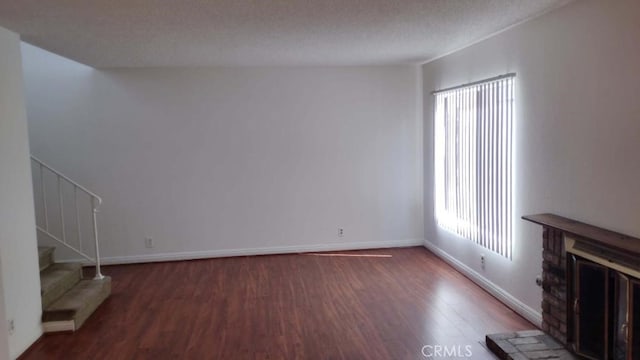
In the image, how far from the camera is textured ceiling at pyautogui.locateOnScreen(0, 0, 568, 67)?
311cm

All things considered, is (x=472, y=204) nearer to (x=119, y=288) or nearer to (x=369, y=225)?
(x=369, y=225)

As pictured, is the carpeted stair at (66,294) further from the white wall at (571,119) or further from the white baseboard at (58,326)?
the white wall at (571,119)

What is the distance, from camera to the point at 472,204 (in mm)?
4945

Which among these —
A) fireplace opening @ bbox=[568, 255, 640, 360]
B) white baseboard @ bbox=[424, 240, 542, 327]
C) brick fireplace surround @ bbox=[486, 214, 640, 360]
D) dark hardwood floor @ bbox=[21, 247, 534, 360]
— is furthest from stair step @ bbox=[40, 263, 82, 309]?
fireplace opening @ bbox=[568, 255, 640, 360]

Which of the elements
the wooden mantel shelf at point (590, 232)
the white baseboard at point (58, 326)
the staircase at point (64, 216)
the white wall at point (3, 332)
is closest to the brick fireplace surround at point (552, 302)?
the wooden mantel shelf at point (590, 232)

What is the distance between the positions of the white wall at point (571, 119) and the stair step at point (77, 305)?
3655 millimetres

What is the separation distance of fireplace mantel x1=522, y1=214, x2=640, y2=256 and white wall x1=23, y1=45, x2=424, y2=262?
2.93m

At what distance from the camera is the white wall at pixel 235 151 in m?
5.76

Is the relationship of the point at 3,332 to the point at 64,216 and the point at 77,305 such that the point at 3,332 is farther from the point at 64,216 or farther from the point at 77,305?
the point at 64,216

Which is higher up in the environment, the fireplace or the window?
the window

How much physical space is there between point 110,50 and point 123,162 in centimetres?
169

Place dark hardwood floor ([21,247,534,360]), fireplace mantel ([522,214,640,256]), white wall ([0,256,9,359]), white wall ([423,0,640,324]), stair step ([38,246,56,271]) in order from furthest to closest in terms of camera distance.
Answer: stair step ([38,246,56,271])
dark hardwood floor ([21,247,534,360])
white wall ([0,256,9,359])
white wall ([423,0,640,324])
fireplace mantel ([522,214,640,256])

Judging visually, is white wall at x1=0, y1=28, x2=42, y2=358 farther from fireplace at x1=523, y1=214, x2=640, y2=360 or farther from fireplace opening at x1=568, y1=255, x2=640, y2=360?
fireplace opening at x1=568, y1=255, x2=640, y2=360

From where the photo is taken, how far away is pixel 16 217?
3.60 m
